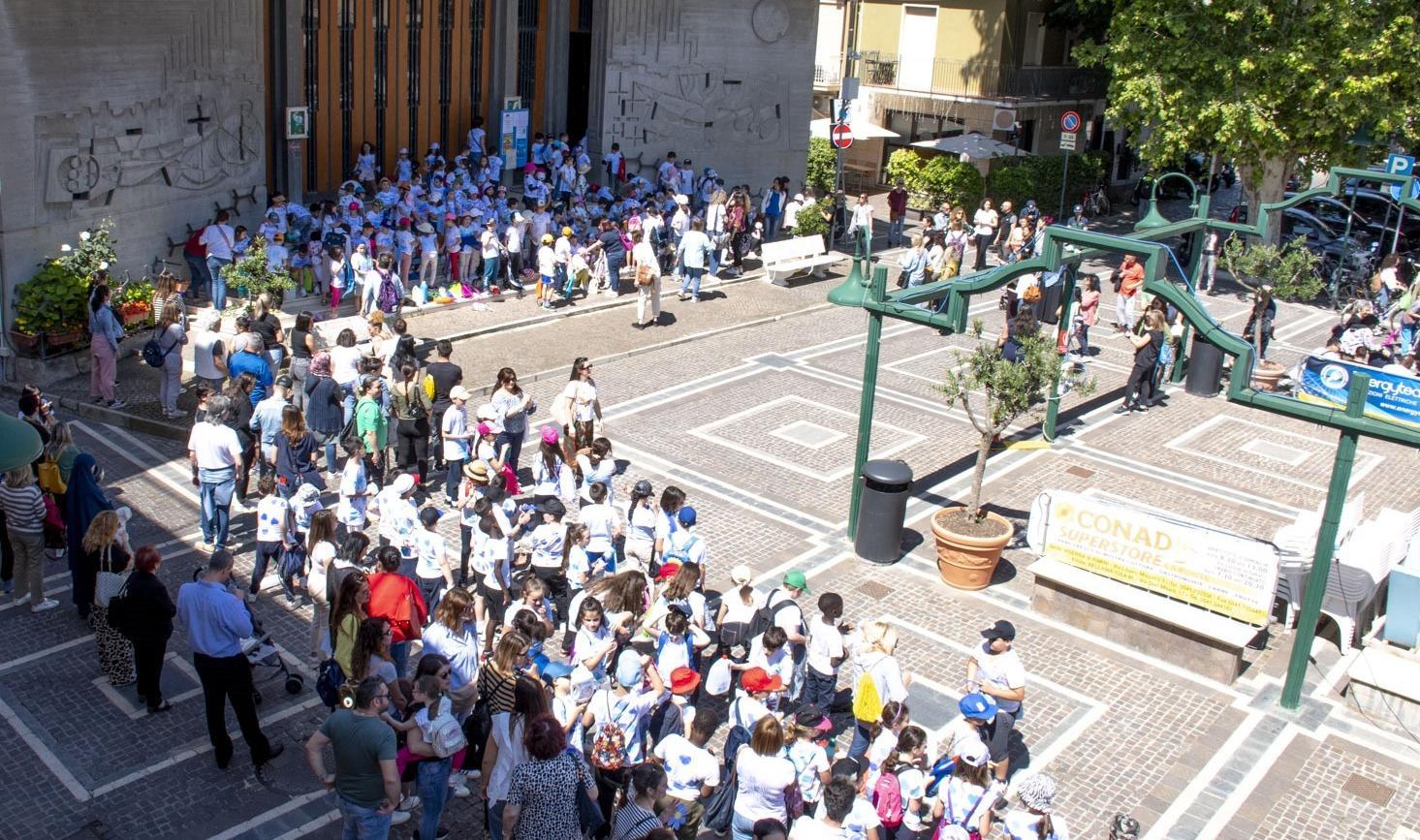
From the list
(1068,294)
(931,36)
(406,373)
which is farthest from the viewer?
(931,36)

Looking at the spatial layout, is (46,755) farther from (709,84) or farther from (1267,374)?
(709,84)

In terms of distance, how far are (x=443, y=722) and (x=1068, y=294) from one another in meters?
13.0

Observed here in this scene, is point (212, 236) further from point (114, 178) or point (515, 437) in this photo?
point (515, 437)

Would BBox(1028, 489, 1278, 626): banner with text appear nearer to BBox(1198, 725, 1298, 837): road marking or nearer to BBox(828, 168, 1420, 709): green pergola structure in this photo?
BBox(828, 168, 1420, 709): green pergola structure

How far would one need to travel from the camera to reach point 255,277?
61.4 ft

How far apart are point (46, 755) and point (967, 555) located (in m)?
8.67

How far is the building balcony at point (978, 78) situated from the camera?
38.4 metres

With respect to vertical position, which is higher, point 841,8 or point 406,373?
point 841,8

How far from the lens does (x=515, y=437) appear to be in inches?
613

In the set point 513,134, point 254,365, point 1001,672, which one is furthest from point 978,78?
point 1001,672

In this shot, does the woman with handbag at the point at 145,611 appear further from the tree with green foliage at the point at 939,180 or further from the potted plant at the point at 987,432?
the tree with green foliage at the point at 939,180

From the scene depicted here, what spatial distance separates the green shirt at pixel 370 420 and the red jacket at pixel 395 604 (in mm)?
4237

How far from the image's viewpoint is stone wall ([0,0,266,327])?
18.3 meters

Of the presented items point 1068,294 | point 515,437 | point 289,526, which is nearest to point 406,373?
point 515,437
